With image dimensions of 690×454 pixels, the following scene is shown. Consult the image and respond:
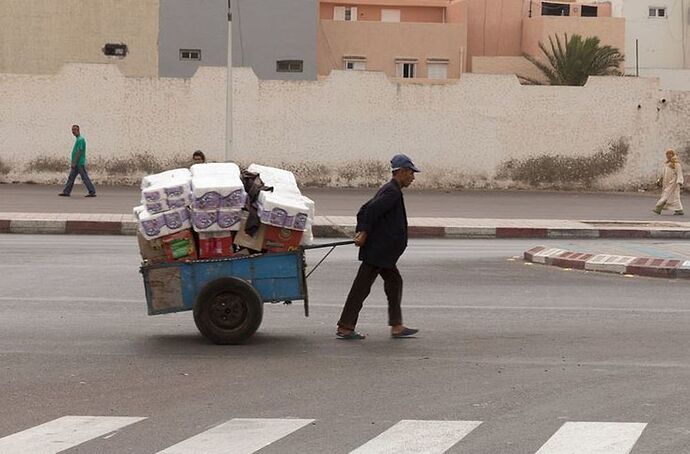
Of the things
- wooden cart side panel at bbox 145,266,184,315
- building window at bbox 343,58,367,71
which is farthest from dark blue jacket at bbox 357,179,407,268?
building window at bbox 343,58,367,71

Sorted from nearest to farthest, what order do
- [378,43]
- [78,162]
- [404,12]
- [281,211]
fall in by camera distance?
[281,211]
[78,162]
[378,43]
[404,12]

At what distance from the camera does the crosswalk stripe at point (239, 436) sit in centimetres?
765

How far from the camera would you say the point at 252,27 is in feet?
156

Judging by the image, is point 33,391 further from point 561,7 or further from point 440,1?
point 561,7

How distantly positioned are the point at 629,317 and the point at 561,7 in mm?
52541

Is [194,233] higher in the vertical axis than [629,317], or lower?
higher

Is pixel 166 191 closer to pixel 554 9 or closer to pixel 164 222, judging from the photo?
pixel 164 222

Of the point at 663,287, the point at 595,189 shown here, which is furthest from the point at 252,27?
the point at 663,287

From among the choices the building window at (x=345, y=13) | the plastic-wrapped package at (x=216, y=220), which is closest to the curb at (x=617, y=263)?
the plastic-wrapped package at (x=216, y=220)

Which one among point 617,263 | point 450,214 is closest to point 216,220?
point 617,263

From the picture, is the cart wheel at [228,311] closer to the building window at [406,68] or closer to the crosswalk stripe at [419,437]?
the crosswalk stripe at [419,437]

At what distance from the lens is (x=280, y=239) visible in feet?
37.9

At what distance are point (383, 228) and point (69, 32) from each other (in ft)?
118

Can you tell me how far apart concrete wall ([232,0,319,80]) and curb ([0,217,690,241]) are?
2337 centimetres
